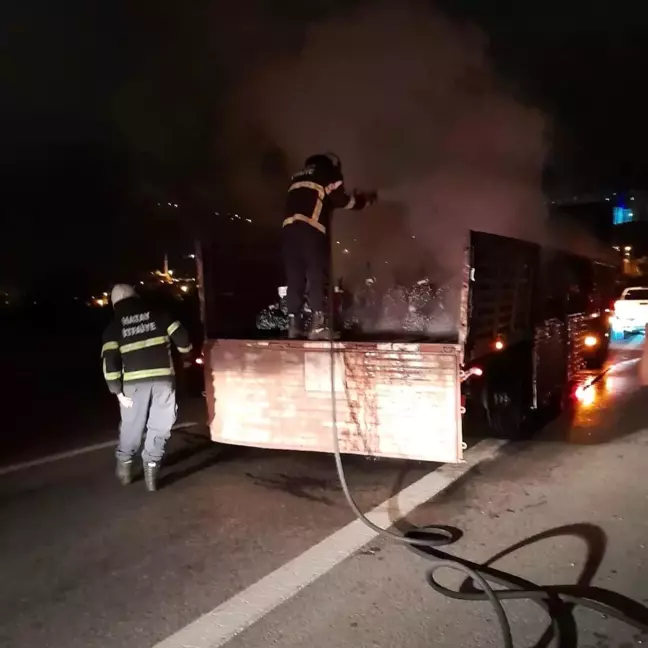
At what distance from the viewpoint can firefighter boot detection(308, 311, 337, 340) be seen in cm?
603

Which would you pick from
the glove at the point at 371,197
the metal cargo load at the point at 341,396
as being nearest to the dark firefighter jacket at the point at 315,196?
the metal cargo load at the point at 341,396

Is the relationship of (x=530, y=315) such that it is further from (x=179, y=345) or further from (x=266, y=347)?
(x=179, y=345)

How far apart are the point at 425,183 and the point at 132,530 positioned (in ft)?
19.1

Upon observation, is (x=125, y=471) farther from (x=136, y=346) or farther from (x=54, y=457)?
(x=54, y=457)

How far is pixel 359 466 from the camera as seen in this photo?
5992mm

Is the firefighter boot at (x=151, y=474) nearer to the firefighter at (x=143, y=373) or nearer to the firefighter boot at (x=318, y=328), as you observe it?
the firefighter at (x=143, y=373)

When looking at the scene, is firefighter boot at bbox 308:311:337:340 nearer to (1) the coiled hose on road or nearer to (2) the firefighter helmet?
(2) the firefighter helmet

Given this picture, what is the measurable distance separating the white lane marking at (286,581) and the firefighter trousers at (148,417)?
170 centimetres

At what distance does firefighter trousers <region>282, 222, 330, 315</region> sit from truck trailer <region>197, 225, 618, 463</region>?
1.45 ft

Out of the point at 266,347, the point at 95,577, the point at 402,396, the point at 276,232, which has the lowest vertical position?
the point at 95,577

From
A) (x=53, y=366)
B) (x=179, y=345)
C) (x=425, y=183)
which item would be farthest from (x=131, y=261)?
(x=179, y=345)

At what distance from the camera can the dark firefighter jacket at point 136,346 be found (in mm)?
5371

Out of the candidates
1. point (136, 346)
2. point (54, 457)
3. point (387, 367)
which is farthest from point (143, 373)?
point (54, 457)

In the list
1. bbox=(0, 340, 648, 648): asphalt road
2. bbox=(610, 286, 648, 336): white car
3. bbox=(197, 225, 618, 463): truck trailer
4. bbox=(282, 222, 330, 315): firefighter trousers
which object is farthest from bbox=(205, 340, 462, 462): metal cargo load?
bbox=(610, 286, 648, 336): white car
